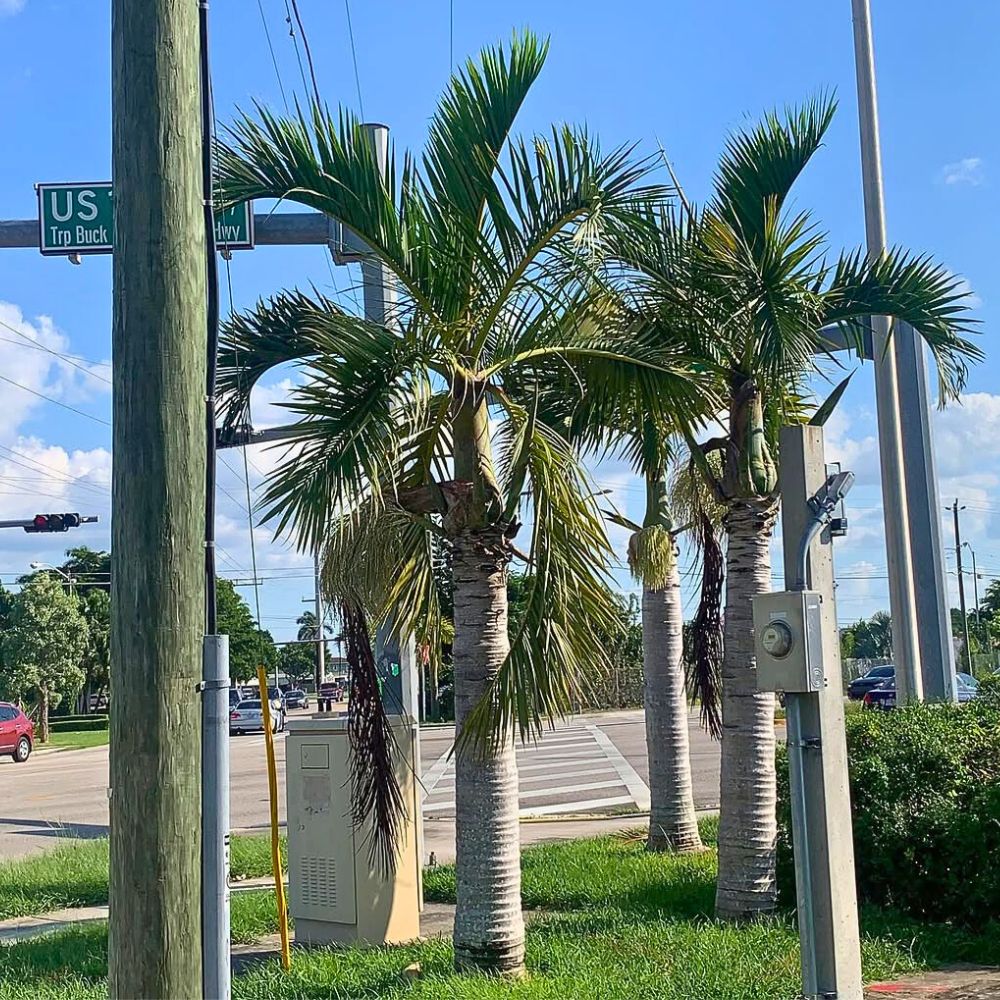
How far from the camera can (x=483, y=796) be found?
698 cm

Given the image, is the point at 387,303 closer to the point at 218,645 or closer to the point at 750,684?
the point at 750,684

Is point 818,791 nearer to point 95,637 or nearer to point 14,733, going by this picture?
point 14,733

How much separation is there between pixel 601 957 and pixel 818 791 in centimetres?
206

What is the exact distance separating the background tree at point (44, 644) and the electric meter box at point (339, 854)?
41.3 meters

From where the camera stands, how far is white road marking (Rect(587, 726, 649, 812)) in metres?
18.2

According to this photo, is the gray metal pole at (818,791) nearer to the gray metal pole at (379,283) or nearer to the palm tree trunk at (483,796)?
the palm tree trunk at (483,796)

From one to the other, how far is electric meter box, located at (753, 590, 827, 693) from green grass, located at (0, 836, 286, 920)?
21.1ft

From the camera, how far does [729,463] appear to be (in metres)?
8.57

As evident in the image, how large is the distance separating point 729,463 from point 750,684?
151 cm

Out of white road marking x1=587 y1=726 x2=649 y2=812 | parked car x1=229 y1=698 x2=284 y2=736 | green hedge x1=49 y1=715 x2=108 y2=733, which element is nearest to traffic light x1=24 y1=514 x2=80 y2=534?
white road marking x1=587 y1=726 x2=649 y2=812

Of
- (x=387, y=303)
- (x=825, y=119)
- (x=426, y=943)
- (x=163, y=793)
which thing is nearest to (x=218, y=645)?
(x=163, y=793)

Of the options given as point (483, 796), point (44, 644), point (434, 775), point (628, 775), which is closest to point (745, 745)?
point (483, 796)

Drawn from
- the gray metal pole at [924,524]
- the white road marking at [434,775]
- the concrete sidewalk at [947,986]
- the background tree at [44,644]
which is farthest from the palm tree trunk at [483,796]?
the background tree at [44,644]

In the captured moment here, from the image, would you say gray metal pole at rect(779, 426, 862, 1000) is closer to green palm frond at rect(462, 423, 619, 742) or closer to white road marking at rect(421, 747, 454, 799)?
green palm frond at rect(462, 423, 619, 742)
